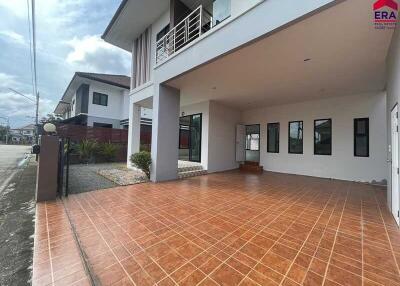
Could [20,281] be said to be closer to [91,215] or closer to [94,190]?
[91,215]

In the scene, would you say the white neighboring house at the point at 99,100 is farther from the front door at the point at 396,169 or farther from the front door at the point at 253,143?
the front door at the point at 396,169

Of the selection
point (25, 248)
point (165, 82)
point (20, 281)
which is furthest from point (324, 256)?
point (165, 82)

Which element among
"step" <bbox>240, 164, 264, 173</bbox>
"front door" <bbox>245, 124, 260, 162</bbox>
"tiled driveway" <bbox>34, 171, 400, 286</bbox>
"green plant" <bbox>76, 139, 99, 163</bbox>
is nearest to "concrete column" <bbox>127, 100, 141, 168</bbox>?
"green plant" <bbox>76, 139, 99, 163</bbox>

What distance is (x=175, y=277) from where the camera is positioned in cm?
170

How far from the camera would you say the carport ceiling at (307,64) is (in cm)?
305

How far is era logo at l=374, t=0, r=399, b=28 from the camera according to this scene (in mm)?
2639

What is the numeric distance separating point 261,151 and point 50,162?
810cm

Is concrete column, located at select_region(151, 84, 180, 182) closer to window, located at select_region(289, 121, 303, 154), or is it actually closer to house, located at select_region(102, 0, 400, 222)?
house, located at select_region(102, 0, 400, 222)

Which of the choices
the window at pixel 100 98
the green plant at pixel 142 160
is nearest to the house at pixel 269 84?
the green plant at pixel 142 160

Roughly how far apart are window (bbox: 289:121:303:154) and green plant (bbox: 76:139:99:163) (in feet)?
33.3

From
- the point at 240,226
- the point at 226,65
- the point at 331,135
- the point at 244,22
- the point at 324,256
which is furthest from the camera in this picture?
the point at 331,135

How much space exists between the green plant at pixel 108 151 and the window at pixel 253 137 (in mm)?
7756

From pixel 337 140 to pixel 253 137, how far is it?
11.9 feet

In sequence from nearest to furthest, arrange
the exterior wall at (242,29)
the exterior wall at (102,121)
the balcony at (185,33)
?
the exterior wall at (242,29) → the balcony at (185,33) → the exterior wall at (102,121)
